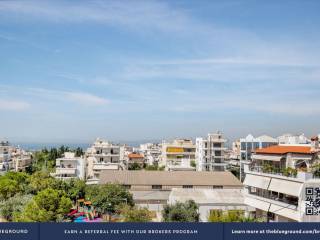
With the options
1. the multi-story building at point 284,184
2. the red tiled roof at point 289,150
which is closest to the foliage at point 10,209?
the multi-story building at point 284,184

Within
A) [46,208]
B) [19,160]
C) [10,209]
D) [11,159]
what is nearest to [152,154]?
Answer: [19,160]

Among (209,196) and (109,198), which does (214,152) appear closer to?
(209,196)

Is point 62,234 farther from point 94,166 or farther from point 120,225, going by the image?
point 94,166

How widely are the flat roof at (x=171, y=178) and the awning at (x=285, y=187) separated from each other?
27.6 metres

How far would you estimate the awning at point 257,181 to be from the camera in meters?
26.8

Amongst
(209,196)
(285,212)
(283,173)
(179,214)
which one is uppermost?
(283,173)

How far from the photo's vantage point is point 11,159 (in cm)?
8444

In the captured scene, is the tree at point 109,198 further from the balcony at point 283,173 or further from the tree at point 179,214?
the balcony at point 283,173

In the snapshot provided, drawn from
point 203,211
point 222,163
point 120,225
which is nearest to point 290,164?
point 203,211

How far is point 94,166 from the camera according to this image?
67.8 metres

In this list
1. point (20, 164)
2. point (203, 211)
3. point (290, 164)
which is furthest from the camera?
point (20, 164)

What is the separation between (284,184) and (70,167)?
158ft

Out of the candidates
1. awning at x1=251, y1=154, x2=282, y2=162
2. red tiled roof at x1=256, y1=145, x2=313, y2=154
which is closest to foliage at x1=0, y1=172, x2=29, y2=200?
awning at x1=251, y1=154, x2=282, y2=162

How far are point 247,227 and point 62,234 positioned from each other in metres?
4.81
